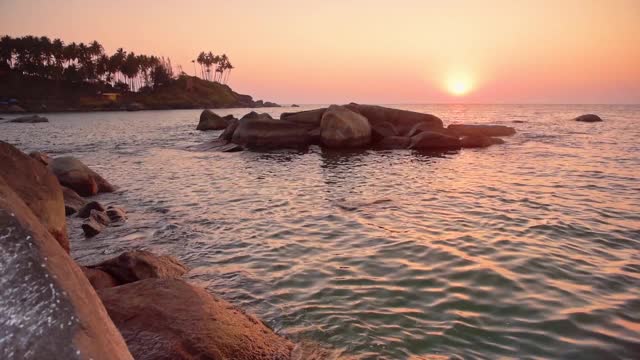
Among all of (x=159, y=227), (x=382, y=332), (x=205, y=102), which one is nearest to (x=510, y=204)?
(x=382, y=332)

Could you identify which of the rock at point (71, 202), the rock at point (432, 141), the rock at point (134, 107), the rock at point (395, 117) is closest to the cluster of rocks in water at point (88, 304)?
the rock at point (71, 202)

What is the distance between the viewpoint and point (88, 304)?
2811mm

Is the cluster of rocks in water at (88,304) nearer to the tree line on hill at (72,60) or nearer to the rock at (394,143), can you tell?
the rock at (394,143)

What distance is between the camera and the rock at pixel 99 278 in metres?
6.12

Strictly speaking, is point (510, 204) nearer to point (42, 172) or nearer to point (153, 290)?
point (153, 290)

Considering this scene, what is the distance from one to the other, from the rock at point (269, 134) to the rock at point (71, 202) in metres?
16.3

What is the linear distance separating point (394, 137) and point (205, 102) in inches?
4674

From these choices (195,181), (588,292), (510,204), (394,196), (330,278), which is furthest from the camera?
(195,181)

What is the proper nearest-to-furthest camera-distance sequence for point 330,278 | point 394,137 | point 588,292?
1. point 588,292
2. point 330,278
3. point 394,137

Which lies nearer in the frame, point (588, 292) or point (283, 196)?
point (588, 292)

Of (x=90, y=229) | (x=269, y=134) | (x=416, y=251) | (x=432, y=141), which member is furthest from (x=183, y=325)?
(x=269, y=134)

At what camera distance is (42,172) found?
6062mm

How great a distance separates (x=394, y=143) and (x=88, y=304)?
27.3 metres

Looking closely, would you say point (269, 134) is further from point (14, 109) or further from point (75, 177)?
point (14, 109)
